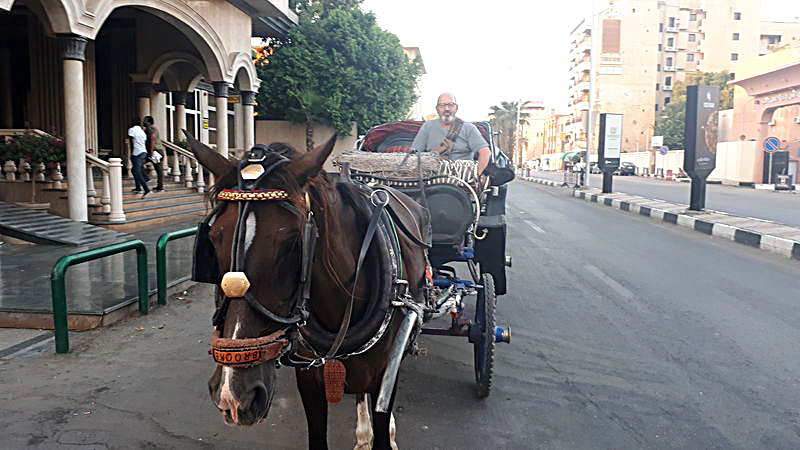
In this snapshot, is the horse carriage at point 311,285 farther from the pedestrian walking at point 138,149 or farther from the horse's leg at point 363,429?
the pedestrian walking at point 138,149

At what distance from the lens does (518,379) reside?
4.85m

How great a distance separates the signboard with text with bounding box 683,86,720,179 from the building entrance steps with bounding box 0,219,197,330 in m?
13.3

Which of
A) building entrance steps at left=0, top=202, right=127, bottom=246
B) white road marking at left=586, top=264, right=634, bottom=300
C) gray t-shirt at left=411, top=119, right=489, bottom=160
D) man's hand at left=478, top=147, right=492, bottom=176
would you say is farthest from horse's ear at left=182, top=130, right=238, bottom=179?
building entrance steps at left=0, top=202, right=127, bottom=246

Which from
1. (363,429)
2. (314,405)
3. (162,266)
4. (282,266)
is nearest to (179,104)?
(162,266)

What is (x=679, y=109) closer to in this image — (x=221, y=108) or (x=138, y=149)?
(x=221, y=108)

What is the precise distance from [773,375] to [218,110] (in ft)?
53.4

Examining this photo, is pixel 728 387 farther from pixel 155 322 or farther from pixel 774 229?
pixel 774 229

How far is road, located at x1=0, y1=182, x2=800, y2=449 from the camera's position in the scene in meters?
3.84

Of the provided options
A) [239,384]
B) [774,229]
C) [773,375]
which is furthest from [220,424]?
[774,229]

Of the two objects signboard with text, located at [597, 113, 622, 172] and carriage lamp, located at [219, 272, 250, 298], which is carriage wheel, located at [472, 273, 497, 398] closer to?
carriage lamp, located at [219, 272, 250, 298]

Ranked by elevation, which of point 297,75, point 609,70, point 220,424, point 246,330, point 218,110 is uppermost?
point 609,70

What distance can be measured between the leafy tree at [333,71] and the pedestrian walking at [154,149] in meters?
10.6

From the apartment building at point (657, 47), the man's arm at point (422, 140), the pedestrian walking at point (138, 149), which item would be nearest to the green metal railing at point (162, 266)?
the man's arm at point (422, 140)

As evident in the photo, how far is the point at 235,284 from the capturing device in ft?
6.59
